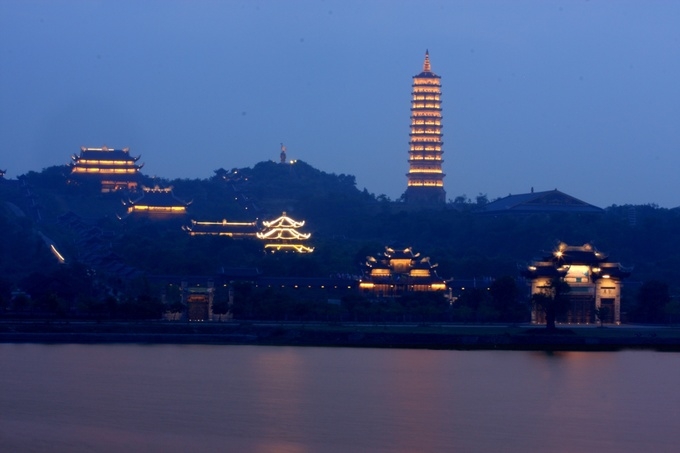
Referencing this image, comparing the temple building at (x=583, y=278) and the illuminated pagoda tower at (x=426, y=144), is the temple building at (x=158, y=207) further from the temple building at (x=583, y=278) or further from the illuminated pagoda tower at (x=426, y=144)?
the temple building at (x=583, y=278)

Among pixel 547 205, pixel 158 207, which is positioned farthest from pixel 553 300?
pixel 158 207

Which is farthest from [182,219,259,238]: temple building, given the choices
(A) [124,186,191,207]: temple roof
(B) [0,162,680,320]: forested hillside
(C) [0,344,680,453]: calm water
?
(C) [0,344,680,453]: calm water

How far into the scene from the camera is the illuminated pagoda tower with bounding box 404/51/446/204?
91.4 m

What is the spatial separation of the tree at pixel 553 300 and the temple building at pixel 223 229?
84.1ft

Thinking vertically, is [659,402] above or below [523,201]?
Result: below

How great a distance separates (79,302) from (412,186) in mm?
41985

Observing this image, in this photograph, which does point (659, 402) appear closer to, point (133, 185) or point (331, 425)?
point (331, 425)

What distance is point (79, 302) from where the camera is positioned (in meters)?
52.8

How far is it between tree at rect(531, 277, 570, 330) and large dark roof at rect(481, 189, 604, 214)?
28.5m

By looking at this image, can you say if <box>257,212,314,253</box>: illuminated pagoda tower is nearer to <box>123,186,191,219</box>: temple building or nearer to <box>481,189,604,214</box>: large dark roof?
<box>123,186,191,219</box>: temple building

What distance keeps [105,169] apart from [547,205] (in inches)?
1125

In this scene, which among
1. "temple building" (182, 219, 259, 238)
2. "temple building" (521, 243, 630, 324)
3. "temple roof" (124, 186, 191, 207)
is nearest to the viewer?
"temple building" (521, 243, 630, 324)

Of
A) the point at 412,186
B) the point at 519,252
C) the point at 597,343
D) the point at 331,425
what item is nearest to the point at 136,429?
the point at 331,425

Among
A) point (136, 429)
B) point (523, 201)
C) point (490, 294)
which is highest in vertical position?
point (523, 201)
